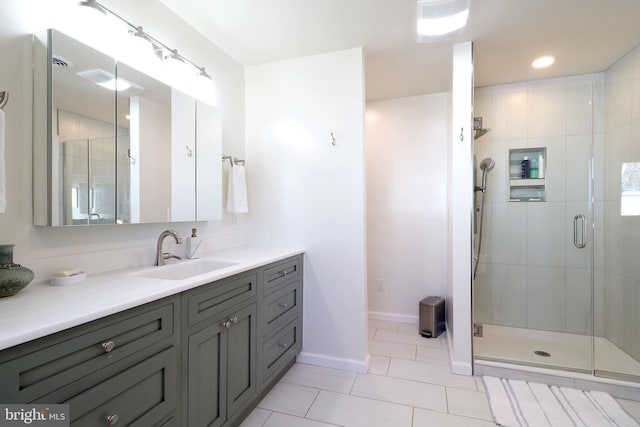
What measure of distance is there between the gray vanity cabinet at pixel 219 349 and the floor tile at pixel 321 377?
0.52 m

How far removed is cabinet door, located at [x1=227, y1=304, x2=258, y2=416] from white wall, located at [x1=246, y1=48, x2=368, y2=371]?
2.48 ft

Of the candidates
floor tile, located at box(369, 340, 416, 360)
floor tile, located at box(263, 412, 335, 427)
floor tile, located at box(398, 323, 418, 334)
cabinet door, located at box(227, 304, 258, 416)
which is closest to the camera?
cabinet door, located at box(227, 304, 258, 416)

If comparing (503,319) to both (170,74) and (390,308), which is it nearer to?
(390,308)

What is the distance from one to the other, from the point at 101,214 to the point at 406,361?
2358 mm

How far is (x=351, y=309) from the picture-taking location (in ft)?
7.74

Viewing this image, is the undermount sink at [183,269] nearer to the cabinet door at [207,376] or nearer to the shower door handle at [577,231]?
the cabinet door at [207,376]

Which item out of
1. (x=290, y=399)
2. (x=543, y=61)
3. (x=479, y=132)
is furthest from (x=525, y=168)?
(x=290, y=399)

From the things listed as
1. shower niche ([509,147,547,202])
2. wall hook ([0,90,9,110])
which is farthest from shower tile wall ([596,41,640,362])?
wall hook ([0,90,9,110])

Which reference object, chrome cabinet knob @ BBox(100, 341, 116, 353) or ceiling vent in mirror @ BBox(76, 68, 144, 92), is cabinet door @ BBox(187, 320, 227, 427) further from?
ceiling vent in mirror @ BBox(76, 68, 144, 92)

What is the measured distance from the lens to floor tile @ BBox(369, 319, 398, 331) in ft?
10.6

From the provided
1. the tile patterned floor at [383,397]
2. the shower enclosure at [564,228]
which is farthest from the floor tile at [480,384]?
the shower enclosure at [564,228]

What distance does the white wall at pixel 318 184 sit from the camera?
2.34 metres

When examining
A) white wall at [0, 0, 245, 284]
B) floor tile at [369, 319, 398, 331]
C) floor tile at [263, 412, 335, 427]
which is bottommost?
floor tile at [369, 319, 398, 331]

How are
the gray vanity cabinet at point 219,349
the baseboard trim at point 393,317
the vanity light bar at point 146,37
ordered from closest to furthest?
the gray vanity cabinet at point 219,349
the vanity light bar at point 146,37
the baseboard trim at point 393,317
